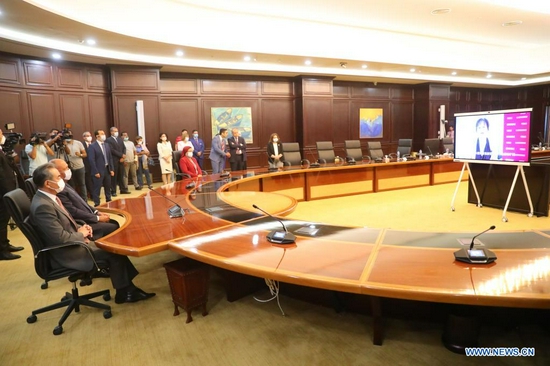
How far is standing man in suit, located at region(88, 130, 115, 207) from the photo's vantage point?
629 centimetres

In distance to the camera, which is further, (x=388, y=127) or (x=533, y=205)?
(x=388, y=127)

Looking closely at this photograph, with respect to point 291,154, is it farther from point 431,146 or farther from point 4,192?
point 4,192

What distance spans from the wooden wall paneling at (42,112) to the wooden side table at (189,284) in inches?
Result: 261

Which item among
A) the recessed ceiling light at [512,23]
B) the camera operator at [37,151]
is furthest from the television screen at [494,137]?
the camera operator at [37,151]

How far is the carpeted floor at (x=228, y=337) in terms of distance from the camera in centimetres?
197

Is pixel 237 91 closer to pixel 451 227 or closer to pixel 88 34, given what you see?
pixel 88 34

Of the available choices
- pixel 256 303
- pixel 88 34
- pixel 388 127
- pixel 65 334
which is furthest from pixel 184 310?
pixel 388 127

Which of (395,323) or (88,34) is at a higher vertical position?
(88,34)

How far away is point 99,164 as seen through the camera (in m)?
→ 6.42

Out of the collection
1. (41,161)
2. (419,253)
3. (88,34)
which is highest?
(88,34)

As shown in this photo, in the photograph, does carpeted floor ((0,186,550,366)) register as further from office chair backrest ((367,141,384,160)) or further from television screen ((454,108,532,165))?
office chair backrest ((367,141,384,160))

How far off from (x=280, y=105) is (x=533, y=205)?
7106mm

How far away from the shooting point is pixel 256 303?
266cm

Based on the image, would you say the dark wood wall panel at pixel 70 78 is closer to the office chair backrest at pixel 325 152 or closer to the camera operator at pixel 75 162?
the camera operator at pixel 75 162
